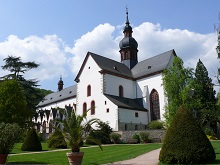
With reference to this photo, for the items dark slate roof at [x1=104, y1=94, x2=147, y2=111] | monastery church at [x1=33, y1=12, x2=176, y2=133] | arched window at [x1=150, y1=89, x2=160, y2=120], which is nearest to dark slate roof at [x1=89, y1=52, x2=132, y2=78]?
monastery church at [x1=33, y1=12, x2=176, y2=133]

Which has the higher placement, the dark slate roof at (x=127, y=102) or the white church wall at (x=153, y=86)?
the white church wall at (x=153, y=86)

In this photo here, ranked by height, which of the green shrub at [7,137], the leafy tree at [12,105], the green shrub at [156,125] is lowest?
the green shrub at [7,137]

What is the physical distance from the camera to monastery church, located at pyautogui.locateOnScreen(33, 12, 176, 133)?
144 feet

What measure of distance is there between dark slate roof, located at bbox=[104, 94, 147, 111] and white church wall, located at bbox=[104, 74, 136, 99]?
1165 millimetres

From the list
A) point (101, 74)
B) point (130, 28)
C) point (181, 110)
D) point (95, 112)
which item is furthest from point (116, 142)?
point (130, 28)

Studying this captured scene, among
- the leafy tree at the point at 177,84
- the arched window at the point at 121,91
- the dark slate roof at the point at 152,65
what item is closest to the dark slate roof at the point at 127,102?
the arched window at the point at 121,91

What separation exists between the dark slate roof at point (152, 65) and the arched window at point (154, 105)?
413 cm

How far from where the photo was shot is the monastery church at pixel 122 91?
44.0 m

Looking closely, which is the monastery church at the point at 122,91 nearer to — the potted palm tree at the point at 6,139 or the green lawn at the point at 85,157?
the green lawn at the point at 85,157

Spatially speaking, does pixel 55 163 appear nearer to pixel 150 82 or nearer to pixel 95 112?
pixel 95 112

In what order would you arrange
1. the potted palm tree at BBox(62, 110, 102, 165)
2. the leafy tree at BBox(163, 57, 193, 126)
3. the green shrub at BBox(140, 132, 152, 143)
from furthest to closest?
the green shrub at BBox(140, 132, 152, 143), the leafy tree at BBox(163, 57, 193, 126), the potted palm tree at BBox(62, 110, 102, 165)

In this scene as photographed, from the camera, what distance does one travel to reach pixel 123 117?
42.8 metres

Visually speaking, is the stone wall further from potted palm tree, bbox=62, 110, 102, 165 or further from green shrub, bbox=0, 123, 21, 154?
potted palm tree, bbox=62, 110, 102, 165

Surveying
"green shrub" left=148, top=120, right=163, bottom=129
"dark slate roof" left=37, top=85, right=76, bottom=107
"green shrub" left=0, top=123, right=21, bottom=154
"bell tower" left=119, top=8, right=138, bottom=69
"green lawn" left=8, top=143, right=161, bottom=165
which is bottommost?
"green lawn" left=8, top=143, right=161, bottom=165
